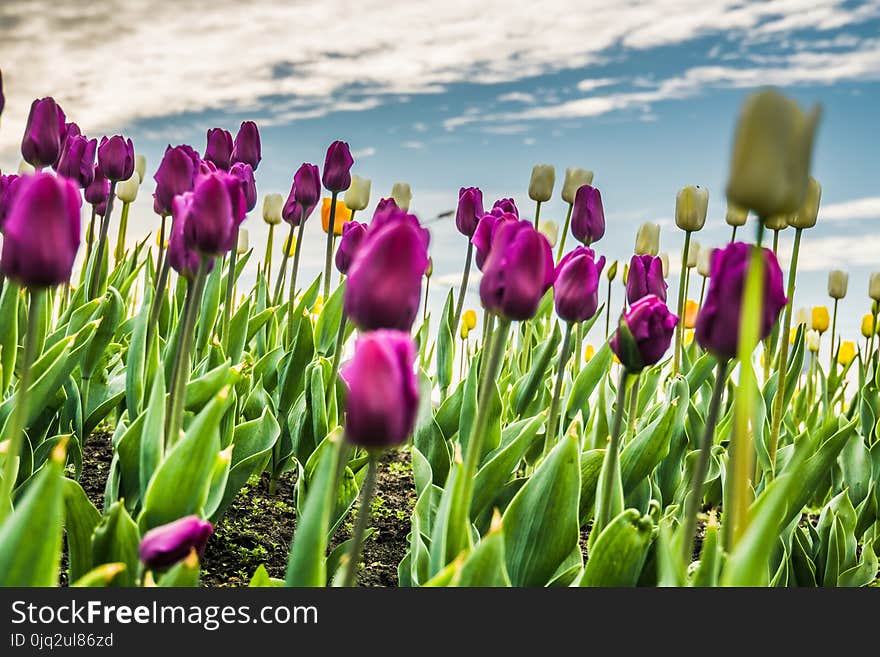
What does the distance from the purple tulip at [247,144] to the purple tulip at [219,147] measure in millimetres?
30

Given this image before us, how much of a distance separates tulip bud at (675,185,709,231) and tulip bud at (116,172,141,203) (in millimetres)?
2689

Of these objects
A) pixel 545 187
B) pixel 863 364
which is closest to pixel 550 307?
pixel 545 187

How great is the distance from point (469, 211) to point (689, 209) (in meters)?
0.86

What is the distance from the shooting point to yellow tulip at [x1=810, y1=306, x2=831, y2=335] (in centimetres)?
492

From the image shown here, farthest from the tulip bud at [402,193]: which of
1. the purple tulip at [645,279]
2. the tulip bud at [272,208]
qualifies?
the purple tulip at [645,279]

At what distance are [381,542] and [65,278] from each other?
5.80ft

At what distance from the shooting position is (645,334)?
63.8 inches

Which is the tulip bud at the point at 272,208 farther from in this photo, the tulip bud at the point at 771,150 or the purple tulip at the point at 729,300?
the tulip bud at the point at 771,150

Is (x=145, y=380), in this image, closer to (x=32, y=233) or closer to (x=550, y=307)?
(x=32, y=233)

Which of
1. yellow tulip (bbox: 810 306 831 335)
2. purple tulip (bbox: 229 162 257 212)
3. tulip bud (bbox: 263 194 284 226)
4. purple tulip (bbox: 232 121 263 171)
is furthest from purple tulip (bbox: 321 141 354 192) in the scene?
yellow tulip (bbox: 810 306 831 335)

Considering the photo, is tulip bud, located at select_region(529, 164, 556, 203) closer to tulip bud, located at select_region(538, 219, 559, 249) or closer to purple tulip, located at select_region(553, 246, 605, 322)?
tulip bud, located at select_region(538, 219, 559, 249)

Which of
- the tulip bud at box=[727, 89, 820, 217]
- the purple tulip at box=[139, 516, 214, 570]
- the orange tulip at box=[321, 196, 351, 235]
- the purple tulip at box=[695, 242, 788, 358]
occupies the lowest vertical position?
the purple tulip at box=[139, 516, 214, 570]

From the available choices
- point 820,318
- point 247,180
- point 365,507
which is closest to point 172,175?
point 247,180

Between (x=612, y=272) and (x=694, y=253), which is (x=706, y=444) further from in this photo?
(x=694, y=253)
